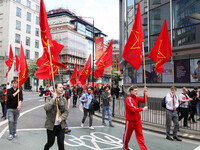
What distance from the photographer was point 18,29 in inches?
2010

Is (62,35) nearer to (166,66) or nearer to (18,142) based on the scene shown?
(166,66)

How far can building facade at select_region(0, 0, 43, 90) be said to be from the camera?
48119 millimetres

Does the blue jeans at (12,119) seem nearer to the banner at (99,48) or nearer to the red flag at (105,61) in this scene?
the red flag at (105,61)

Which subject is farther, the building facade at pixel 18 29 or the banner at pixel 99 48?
the building facade at pixel 18 29

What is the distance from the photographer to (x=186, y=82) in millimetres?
13352

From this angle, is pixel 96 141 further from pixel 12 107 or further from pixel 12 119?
pixel 12 107

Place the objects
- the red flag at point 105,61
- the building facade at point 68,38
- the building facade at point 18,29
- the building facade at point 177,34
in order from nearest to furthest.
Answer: the red flag at point 105,61, the building facade at point 177,34, the building facade at point 18,29, the building facade at point 68,38

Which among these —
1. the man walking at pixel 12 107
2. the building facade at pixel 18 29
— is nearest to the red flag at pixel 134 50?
the man walking at pixel 12 107

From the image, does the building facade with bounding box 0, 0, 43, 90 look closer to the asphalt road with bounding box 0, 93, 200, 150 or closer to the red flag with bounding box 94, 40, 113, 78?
the red flag with bounding box 94, 40, 113, 78

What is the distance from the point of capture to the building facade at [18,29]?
158ft

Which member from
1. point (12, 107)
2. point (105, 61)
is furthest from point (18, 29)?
point (12, 107)

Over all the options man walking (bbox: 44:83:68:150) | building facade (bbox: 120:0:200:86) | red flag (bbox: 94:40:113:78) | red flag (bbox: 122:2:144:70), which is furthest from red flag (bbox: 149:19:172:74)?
building facade (bbox: 120:0:200:86)

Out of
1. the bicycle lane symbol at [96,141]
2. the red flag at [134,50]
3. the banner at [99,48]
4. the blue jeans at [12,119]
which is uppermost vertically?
the banner at [99,48]

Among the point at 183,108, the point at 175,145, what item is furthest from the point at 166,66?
the point at 175,145
